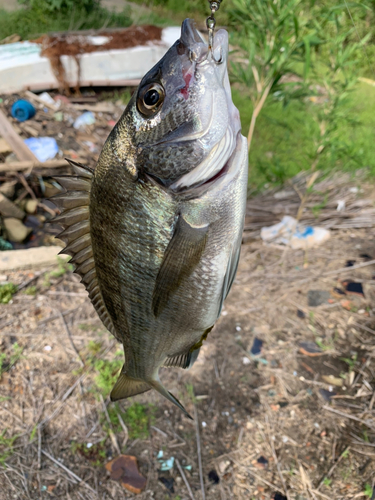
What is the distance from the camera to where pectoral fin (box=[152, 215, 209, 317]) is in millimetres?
1041

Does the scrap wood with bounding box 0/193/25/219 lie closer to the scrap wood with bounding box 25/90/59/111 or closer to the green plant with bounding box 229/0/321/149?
the scrap wood with bounding box 25/90/59/111

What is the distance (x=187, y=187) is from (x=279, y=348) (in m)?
2.48

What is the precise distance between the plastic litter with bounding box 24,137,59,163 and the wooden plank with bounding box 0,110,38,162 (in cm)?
19

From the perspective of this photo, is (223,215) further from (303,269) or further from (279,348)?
(303,269)

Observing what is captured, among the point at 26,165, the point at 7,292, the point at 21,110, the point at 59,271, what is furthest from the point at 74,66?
the point at 7,292

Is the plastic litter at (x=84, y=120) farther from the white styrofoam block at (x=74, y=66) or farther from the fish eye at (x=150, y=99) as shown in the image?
the fish eye at (x=150, y=99)

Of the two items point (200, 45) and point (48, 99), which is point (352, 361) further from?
point (48, 99)

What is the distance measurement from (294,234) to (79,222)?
3.49m

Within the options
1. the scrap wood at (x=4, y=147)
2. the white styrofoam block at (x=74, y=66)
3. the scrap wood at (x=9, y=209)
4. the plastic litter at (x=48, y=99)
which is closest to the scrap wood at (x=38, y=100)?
the plastic litter at (x=48, y=99)

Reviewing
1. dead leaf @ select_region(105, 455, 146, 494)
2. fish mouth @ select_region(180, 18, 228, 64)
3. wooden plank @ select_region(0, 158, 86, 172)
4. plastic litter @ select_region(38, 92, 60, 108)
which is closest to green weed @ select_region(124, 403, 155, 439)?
dead leaf @ select_region(105, 455, 146, 494)

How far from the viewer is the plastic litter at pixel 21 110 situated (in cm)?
580

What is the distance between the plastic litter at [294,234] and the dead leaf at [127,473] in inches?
113

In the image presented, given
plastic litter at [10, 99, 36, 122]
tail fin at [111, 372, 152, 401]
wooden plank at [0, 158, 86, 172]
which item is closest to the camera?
tail fin at [111, 372, 152, 401]

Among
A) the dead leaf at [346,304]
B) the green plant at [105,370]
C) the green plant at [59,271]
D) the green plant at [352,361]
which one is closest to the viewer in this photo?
the green plant at [105,370]
